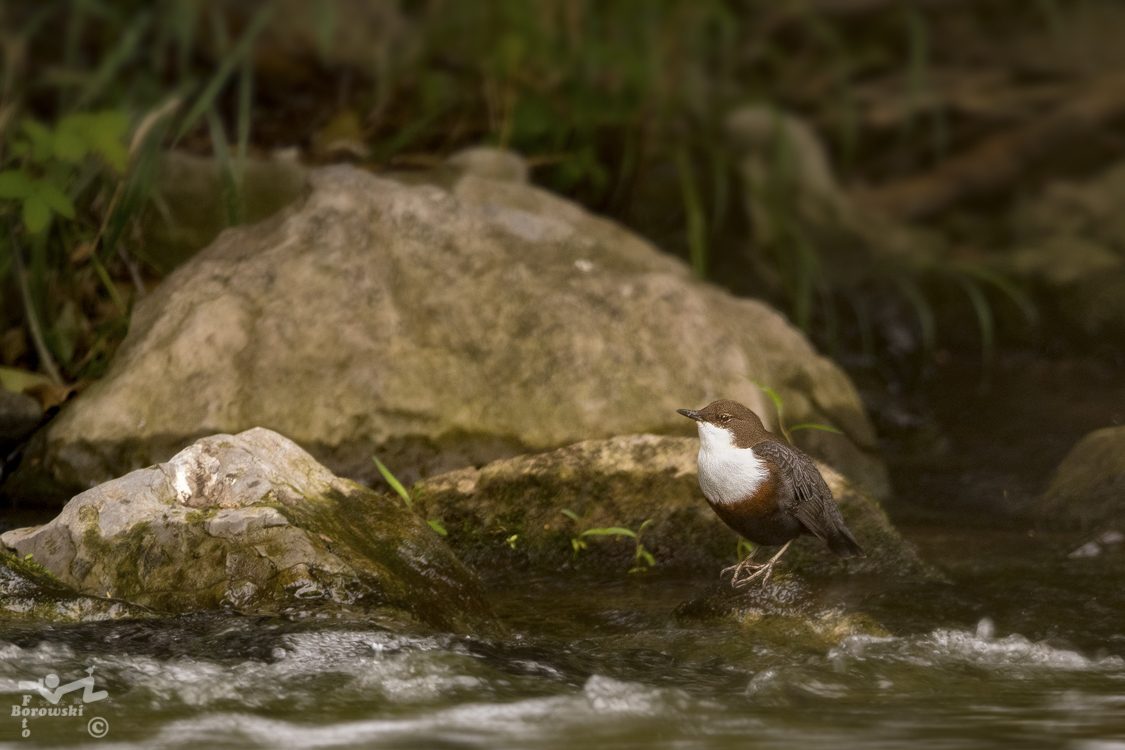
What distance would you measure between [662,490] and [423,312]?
1175 mm

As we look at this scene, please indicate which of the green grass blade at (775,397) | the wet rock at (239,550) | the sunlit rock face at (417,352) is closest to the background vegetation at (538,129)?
the sunlit rock face at (417,352)

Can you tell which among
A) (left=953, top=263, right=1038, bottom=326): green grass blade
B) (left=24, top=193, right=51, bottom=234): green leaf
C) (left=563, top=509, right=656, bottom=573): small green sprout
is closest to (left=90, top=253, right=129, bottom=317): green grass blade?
(left=24, top=193, right=51, bottom=234): green leaf

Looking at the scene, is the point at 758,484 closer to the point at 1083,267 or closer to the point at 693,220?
the point at 693,220

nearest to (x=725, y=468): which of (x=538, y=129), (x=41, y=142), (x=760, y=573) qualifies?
(x=760, y=573)

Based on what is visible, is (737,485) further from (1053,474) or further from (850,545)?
(1053,474)

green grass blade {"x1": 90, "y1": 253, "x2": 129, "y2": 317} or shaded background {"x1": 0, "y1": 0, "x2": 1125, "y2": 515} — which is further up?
shaded background {"x1": 0, "y1": 0, "x2": 1125, "y2": 515}

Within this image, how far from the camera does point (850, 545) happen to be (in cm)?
312

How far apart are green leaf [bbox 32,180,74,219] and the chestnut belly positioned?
2.54 metres

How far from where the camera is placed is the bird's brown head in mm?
2988

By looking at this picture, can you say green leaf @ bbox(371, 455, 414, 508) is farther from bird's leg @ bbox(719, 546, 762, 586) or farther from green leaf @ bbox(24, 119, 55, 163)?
green leaf @ bbox(24, 119, 55, 163)

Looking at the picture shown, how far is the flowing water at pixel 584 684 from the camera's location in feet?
6.85

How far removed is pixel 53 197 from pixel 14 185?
16cm

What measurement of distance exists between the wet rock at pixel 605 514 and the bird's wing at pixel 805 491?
16.7 inches

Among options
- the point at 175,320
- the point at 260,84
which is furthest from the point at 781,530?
the point at 260,84
